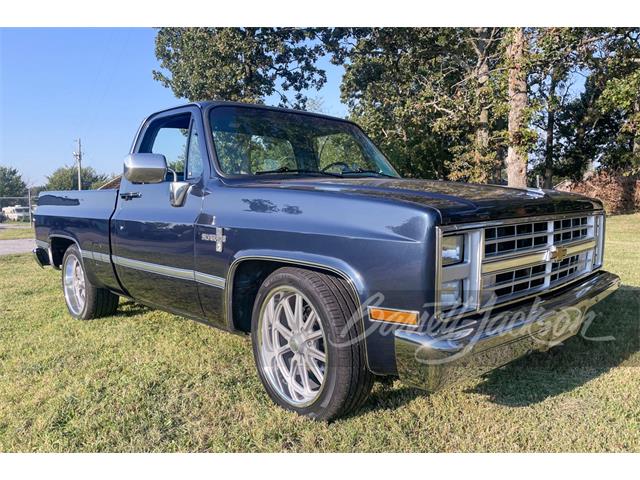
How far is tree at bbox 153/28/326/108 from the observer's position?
18.8 m

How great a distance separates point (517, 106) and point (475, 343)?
12462 millimetres

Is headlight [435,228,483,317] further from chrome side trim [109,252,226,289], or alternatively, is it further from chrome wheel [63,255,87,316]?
chrome wheel [63,255,87,316]

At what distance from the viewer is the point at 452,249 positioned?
92.4 inches

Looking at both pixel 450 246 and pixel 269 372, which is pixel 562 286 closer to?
pixel 450 246

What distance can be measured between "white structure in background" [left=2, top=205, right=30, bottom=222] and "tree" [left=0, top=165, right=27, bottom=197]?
132 ft

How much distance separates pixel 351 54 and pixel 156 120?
1680cm

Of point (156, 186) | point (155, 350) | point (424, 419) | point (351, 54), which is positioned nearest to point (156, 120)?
point (156, 186)

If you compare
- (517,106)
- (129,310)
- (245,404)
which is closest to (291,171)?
(245,404)

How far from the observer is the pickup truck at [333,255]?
90.7 inches

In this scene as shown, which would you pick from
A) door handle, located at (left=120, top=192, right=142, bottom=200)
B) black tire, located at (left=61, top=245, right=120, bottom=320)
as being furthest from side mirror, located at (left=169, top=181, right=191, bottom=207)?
black tire, located at (left=61, top=245, right=120, bottom=320)

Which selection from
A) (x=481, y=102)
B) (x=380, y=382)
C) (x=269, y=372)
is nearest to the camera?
(x=269, y=372)

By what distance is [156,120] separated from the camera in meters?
4.21

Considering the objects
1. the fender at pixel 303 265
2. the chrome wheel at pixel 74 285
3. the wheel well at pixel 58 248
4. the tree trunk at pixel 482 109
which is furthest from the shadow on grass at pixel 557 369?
the tree trunk at pixel 482 109

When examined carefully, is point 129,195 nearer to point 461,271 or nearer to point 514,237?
point 461,271
